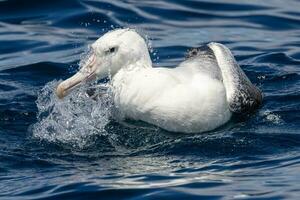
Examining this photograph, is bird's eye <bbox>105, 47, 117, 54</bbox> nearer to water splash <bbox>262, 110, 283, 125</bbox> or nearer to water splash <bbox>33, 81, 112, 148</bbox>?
water splash <bbox>33, 81, 112, 148</bbox>

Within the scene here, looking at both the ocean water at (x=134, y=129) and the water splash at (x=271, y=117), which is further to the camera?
the water splash at (x=271, y=117)

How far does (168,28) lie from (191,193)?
719 cm

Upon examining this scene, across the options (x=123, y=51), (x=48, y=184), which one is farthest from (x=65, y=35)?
(x=48, y=184)

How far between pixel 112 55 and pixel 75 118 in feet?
2.59

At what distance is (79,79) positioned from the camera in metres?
8.87

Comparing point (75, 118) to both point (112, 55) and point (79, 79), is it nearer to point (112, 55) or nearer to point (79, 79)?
point (79, 79)

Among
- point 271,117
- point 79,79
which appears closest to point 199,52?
point 271,117

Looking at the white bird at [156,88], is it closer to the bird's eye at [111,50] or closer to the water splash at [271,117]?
the bird's eye at [111,50]

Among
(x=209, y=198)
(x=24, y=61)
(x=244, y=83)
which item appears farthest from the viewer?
(x=24, y=61)

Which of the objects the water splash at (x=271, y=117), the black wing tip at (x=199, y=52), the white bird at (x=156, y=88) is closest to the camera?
the white bird at (x=156, y=88)

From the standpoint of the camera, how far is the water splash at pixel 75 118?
→ 8.91 meters

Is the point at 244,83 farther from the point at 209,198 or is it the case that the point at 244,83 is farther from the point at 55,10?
the point at 55,10

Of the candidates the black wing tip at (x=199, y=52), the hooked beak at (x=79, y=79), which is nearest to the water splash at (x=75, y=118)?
the hooked beak at (x=79, y=79)

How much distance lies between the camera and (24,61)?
12297 millimetres
